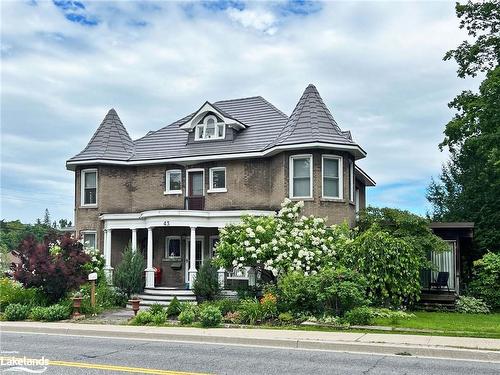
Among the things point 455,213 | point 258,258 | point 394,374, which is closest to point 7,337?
point 258,258

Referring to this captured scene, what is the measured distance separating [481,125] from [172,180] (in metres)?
14.4

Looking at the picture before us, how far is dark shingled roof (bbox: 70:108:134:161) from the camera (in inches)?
Answer: 1101

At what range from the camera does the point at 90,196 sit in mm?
28078

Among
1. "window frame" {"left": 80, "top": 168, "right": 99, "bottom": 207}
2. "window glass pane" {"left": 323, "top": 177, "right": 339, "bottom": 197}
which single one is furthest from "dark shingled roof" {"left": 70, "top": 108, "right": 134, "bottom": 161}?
"window glass pane" {"left": 323, "top": 177, "right": 339, "bottom": 197}

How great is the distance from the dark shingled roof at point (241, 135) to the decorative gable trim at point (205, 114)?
0.20 metres

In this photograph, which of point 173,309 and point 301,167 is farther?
point 301,167

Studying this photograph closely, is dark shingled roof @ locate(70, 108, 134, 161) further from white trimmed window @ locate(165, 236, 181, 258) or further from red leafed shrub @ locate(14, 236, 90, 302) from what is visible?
red leafed shrub @ locate(14, 236, 90, 302)

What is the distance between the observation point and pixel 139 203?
27.8 metres

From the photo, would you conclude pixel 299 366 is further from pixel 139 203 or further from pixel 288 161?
pixel 139 203

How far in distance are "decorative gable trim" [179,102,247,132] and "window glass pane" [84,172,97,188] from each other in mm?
5117

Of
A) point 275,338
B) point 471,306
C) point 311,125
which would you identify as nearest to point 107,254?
point 311,125

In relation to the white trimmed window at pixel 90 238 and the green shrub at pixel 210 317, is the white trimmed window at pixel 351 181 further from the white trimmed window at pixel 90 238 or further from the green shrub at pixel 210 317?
the white trimmed window at pixel 90 238

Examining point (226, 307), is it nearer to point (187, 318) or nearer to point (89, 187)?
point (187, 318)

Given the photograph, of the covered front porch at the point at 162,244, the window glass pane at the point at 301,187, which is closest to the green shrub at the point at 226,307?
the covered front porch at the point at 162,244
